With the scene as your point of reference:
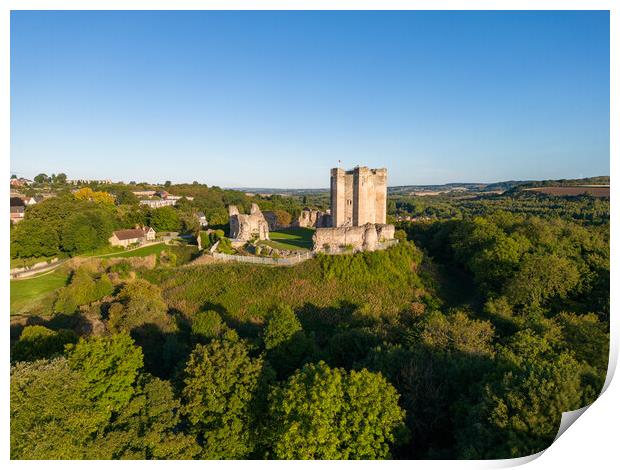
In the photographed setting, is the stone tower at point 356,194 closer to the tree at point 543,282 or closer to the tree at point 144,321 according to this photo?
the tree at point 543,282

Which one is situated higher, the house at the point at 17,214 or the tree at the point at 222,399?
the house at the point at 17,214

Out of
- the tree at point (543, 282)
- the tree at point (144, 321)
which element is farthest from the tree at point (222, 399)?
the tree at point (543, 282)

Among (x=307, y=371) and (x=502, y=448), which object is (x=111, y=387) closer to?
(x=307, y=371)

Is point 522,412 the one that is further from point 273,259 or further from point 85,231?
point 85,231

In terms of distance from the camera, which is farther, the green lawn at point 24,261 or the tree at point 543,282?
the green lawn at point 24,261

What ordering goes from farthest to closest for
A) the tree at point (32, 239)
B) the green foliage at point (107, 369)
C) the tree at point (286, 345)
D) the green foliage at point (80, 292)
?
the tree at point (32, 239) < the green foliage at point (80, 292) < the tree at point (286, 345) < the green foliage at point (107, 369)

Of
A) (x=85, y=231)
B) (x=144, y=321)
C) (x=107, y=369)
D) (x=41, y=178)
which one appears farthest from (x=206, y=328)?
(x=41, y=178)
